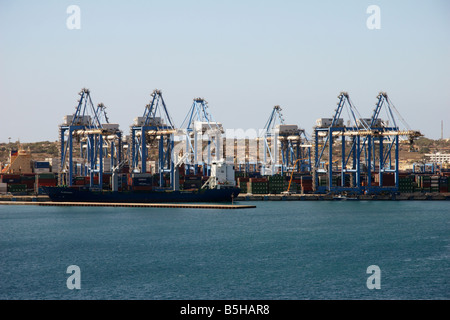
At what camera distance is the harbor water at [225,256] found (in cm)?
3688

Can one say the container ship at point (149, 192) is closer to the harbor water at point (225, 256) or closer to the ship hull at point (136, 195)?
the ship hull at point (136, 195)

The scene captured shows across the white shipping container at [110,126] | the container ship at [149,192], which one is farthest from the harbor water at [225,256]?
the white shipping container at [110,126]

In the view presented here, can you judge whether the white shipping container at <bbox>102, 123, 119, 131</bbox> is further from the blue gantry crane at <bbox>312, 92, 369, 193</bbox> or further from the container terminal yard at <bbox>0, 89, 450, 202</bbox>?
the blue gantry crane at <bbox>312, 92, 369, 193</bbox>

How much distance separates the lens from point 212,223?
237 feet

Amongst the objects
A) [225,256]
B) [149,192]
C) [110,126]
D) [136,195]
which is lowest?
[225,256]

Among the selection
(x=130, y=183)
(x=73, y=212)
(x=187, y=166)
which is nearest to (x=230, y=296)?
(x=73, y=212)

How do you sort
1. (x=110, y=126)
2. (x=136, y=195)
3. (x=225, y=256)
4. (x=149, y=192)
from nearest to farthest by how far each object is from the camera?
(x=225, y=256)
(x=136, y=195)
(x=149, y=192)
(x=110, y=126)

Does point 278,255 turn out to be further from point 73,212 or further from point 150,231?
point 73,212

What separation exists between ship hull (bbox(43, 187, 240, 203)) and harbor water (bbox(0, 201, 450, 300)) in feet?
87.6

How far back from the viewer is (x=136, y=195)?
10844 cm

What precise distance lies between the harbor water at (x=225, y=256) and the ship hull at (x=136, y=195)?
26.7 meters

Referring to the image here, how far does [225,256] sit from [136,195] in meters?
62.0

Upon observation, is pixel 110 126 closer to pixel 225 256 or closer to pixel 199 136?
pixel 199 136

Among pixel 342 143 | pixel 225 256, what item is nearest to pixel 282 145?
pixel 342 143
